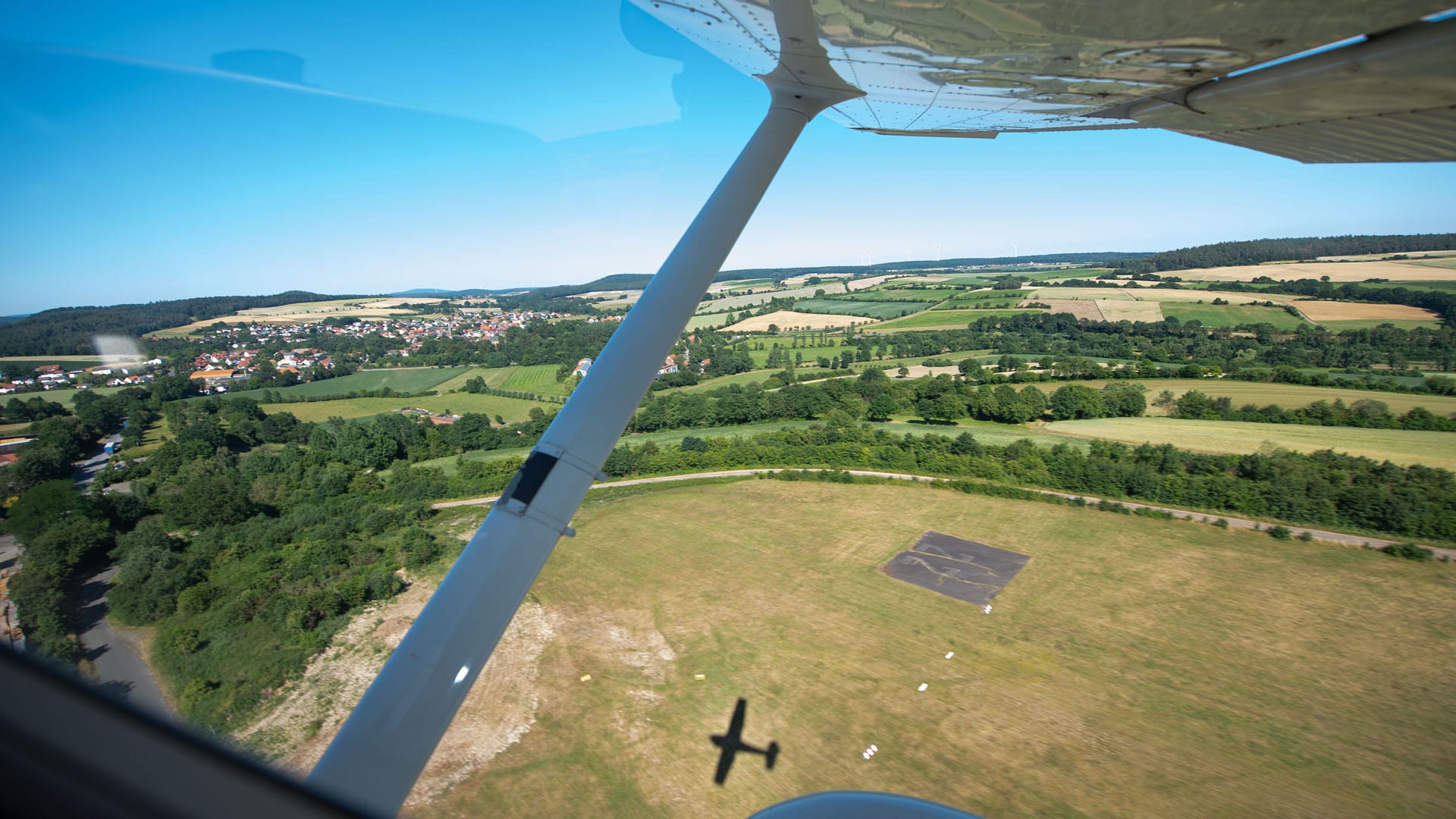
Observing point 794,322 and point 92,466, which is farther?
point 794,322

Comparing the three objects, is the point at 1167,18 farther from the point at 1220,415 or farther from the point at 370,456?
the point at 1220,415

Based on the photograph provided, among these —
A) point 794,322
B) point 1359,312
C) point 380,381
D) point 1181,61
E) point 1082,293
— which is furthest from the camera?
point 1082,293

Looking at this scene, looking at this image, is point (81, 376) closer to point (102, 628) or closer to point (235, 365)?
point (102, 628)

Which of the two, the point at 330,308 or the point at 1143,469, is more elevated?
the point at 330,308

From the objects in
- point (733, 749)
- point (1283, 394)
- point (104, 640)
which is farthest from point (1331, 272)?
point (104, 640)

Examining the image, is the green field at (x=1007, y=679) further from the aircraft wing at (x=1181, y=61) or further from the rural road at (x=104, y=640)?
the aircraft wing at (x=1181, y=61)

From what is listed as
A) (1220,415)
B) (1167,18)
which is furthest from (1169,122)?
(1220,415)

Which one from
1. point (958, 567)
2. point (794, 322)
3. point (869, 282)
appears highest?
point (869, 282)
